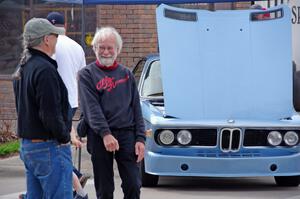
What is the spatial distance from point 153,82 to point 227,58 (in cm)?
116

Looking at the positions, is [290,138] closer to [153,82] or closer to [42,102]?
[153,82]

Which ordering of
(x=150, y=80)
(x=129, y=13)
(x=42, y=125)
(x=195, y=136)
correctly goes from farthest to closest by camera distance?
(x=129, y=13) → (x=150, y=80) → (x=195, y=136) → (x=42, y=125)

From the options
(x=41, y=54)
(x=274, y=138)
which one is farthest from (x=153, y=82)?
(x=41, y=54)

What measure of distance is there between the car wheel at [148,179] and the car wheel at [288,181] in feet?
4.61

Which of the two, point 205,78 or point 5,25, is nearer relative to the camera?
point 205,78

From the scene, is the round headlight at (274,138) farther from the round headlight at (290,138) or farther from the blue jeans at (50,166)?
the blue jeans at (50,166)

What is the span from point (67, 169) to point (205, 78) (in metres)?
3.85

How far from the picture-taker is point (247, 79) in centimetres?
955

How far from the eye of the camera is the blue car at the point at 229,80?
9.10 m

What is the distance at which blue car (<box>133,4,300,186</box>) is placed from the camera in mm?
9102

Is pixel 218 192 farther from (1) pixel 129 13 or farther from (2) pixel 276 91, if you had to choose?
(1) pixel 129 13

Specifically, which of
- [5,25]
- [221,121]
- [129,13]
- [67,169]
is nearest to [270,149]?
[221,121]

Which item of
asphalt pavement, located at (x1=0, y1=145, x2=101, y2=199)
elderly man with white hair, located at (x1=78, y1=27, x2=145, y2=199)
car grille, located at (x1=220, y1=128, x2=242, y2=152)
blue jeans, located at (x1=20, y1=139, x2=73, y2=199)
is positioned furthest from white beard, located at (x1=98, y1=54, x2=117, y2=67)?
asphalt pavement, located at (x1=0, y1=145, x2=101, y2=199)

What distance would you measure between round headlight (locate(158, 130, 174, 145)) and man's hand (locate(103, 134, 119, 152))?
2.57 metres
